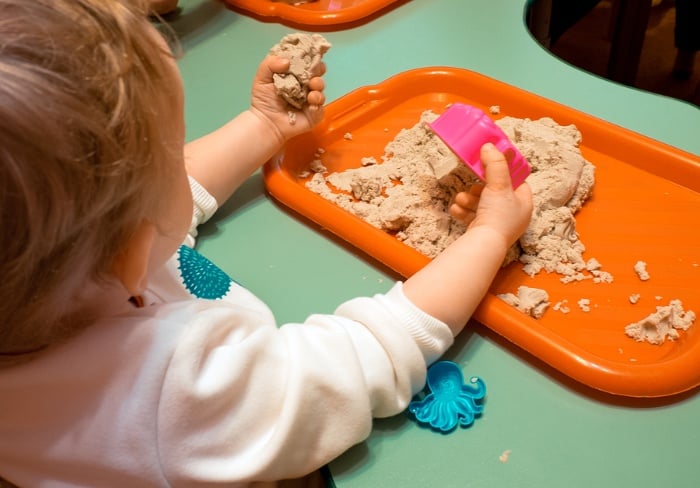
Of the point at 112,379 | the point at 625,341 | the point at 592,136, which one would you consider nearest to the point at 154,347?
the point at 112,379

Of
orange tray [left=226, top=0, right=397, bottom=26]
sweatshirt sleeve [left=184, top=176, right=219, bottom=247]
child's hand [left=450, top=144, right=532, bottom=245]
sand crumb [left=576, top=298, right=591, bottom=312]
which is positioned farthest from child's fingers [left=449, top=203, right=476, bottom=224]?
orange tray [left=226, top=0, right=397, bottom=26]

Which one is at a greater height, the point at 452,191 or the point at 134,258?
the point at 134,258

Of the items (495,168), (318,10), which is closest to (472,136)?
(495,168)

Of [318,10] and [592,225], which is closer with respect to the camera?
[592,225]

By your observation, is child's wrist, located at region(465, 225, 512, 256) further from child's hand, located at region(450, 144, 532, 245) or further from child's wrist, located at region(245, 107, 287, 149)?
child's wrist, located at region(245, 107, 287, 149)

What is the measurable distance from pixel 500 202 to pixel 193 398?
0.31 metres

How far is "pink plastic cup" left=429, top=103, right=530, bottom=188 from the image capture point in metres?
0.60

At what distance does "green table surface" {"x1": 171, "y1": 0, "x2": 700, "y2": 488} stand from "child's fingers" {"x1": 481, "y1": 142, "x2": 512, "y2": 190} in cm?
12

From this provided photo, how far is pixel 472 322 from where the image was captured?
0.57 m

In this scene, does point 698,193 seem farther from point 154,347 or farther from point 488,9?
point 154,347

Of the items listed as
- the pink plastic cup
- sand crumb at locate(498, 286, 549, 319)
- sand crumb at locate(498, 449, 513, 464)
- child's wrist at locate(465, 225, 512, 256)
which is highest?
the pink plastic cup

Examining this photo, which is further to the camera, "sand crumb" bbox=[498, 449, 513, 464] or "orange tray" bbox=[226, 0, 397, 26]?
"orange tray" bbox=[226, 0, 397, 26]

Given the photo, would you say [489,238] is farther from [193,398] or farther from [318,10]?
[318,10]

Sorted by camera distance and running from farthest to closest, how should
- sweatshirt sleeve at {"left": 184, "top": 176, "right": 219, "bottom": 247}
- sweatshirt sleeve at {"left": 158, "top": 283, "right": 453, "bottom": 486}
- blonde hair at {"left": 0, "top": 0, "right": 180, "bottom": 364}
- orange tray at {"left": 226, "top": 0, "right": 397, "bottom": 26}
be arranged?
orange tray at {"left": 226, "top": 0, "right": 397, "bottom": 26} < sweatshirt sleeve at {"left": 184, "top": 176, "right": 219, "bottom": 247} < sweatshirt sleeve at {"left": 158, "top": 283, "right": 453, "bottom": 486} < blonde hair at {"left": 0, "top": 0, "right": 180, "bottom": 364}
